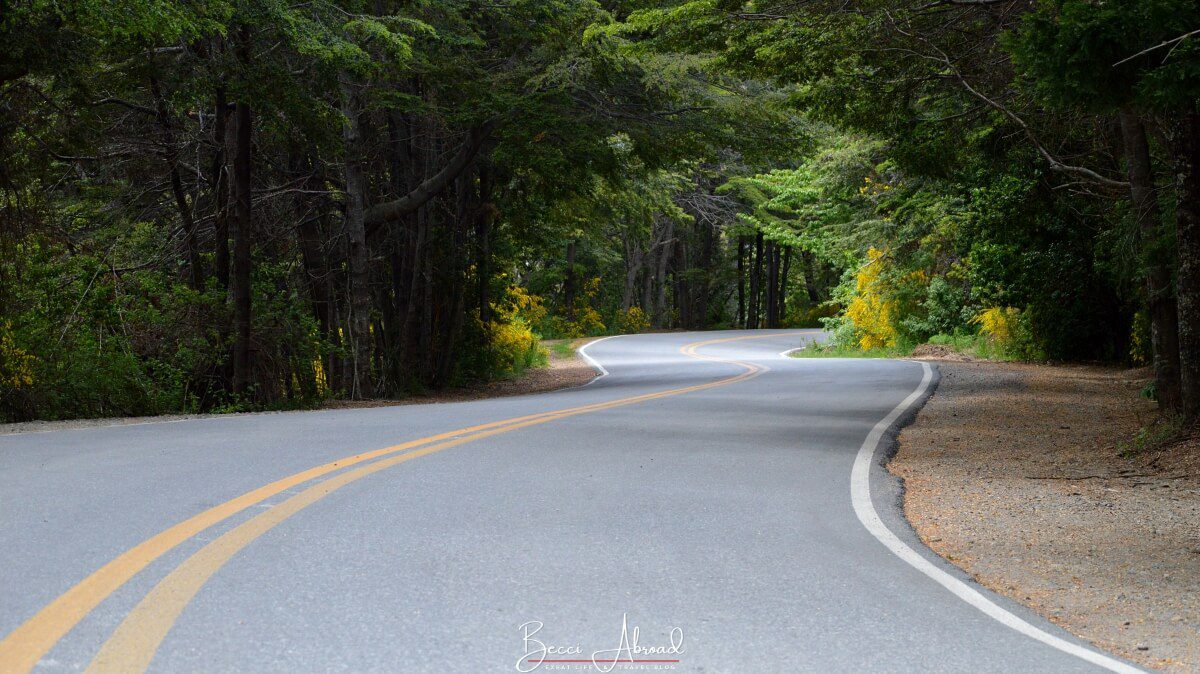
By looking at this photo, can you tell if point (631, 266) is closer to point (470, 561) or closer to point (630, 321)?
Answer: point (630, 321)

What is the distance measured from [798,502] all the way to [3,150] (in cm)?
1201

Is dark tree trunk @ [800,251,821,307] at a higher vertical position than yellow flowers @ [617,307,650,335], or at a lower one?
higher

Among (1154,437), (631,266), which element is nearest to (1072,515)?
(1154,437)

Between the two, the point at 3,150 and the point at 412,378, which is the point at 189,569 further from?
the point at 412,378

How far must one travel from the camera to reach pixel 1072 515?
25.5 ft

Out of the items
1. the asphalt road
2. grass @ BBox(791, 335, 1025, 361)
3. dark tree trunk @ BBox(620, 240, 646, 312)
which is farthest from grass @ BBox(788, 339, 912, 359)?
the asphalt road

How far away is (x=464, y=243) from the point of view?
23234 millimetres

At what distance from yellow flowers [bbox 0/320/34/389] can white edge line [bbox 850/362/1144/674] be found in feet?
34.7

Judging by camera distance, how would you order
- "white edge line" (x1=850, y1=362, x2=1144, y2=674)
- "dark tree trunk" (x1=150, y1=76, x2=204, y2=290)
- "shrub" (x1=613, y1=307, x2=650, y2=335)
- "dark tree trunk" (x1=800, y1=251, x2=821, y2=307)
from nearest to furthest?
1. "white edge line" (x1=850, y1=362, x2=1144, y2=674)
2. "dark tree trunk" (x1=150, y1=76, x2=204, y2=290)
3. "shrub" (x1=613, y1=307, x2=650, y2=335)
4. "dark tree trunk" (x1=800, y1=251, x2=821, y2=307)

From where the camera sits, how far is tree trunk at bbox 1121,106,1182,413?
39.4 ft

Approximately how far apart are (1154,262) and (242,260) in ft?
41.8

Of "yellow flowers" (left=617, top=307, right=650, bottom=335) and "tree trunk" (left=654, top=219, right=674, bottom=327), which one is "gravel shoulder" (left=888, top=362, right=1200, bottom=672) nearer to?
"yellow flowers" (left=617, top=307, right=650, bottom=335)

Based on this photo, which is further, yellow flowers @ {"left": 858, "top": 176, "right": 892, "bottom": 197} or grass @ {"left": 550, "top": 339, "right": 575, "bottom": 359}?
grass @ {"left": 550, "top": 339, "right": 575, "bottom": 359}

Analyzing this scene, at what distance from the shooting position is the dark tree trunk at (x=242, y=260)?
1683 centimetres
